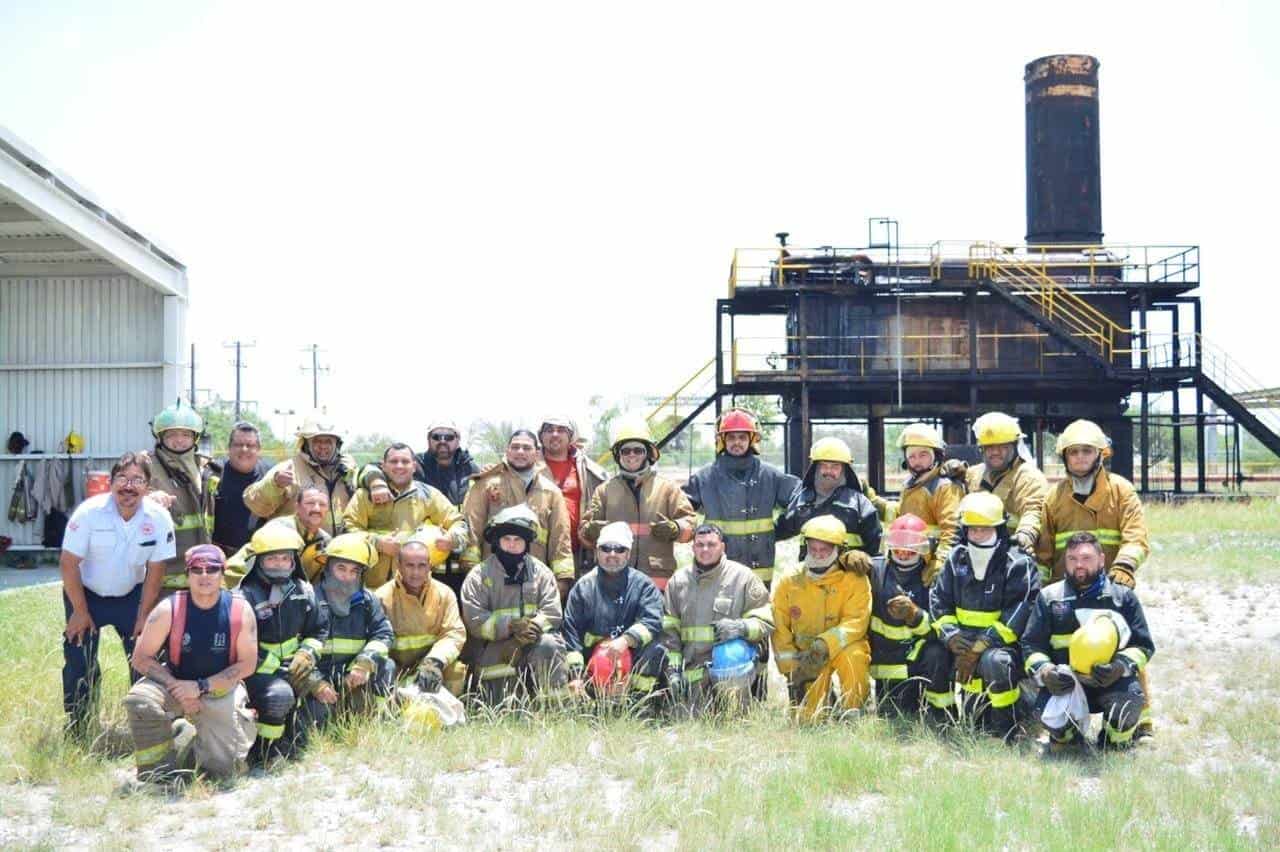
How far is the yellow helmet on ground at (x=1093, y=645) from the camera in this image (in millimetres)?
6699

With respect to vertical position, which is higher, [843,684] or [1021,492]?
[1021,492]

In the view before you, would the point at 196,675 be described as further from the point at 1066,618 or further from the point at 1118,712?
the point at 1118,712

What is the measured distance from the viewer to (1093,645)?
6695 mm

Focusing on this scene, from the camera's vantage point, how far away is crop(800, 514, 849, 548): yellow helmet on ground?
7590 millimetres

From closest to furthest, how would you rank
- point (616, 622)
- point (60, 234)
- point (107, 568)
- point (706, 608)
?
point (107, 568) < point (616, 622) < point (706, 608) < point (60, 234)

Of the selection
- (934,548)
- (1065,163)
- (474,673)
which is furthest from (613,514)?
(1065,163)

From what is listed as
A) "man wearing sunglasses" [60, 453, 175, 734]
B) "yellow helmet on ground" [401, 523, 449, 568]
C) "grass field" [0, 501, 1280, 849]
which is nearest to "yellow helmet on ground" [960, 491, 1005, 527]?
"grass field" [0, 501, 1280, 849]

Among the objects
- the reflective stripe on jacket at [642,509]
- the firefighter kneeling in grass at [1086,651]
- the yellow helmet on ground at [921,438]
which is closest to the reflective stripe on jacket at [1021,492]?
the yellow helmet on ground at [921,438]

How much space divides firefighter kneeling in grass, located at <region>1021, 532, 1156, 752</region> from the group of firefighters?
17 millimetres

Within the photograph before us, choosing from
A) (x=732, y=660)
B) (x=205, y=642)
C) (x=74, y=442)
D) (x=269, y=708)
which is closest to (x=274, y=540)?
(x=205, y=642)

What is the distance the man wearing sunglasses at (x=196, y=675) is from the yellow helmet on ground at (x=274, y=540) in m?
0.38

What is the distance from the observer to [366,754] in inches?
259

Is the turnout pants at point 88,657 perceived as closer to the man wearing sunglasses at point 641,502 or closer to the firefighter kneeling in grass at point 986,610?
the man wearing sunglasses at point 641,502

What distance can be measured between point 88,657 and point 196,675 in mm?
1232
